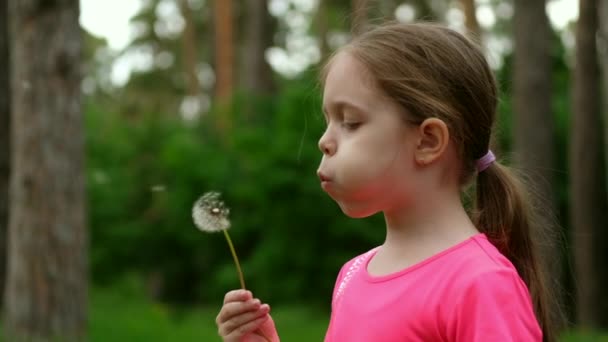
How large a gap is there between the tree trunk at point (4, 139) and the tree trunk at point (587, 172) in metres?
6.06

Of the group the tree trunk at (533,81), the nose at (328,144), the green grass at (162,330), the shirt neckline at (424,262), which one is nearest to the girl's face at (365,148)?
the nose at (328,144)

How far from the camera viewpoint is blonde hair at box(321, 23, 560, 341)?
1850 millimetres

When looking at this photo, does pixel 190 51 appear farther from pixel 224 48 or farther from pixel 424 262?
pixel 424 262

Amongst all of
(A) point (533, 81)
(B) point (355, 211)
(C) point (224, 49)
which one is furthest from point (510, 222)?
(C) point (224, 49)

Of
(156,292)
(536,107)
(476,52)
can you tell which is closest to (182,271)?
(156,292)

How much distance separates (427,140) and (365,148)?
0.40ft

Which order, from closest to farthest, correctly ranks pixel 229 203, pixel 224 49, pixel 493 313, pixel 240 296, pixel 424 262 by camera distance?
pixel 493 313 < pixel 424 262 < pixel 240 296 < pixel 229 203 < pixel 224 49

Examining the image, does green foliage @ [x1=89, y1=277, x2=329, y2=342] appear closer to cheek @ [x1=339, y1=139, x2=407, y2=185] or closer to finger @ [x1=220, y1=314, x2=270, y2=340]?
finger @ [x1=220, y1=314, x2=270, y2=340]

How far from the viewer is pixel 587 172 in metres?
11.1

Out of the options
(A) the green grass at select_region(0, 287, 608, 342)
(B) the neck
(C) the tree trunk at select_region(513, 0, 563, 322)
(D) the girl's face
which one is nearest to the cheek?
(D) the girl's face

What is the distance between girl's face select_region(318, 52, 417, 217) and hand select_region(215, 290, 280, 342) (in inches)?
10.8

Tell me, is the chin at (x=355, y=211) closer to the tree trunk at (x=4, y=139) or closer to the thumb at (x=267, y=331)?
the thumb at (x=267, y=331)

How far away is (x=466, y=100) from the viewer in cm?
189

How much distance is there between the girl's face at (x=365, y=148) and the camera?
181 centimetres
